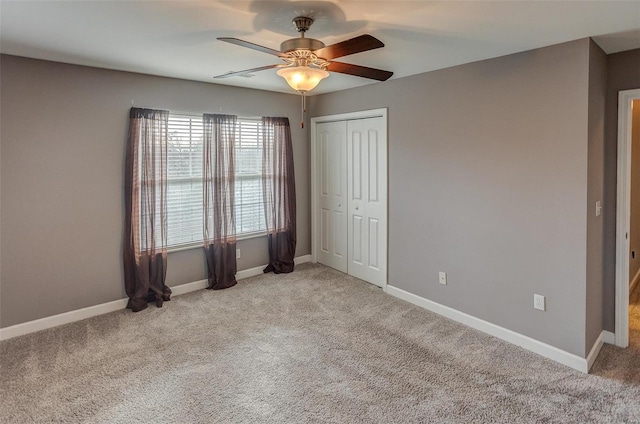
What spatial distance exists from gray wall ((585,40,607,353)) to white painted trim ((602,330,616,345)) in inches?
7.2

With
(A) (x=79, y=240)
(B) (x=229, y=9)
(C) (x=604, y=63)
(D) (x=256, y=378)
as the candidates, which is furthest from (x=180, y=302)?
(C) (x=604, y=63)

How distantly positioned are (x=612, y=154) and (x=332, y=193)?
9.88 ft

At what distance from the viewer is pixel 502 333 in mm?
3168

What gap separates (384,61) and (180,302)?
318cm

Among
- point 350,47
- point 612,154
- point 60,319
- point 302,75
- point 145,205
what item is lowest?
point 60,319

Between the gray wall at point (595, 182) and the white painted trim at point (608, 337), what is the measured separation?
0.18 meters

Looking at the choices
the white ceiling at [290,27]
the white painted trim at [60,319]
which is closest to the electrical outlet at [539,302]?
the white ceiling at [290,27]

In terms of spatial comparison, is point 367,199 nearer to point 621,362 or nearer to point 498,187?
point 498,187

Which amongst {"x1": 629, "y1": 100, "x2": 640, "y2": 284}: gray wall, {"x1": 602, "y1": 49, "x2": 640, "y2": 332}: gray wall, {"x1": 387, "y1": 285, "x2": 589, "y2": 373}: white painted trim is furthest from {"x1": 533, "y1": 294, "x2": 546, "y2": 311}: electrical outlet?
{"x1": 629, "y1": 100, "x2": 640, "y2": 284}: gray wall

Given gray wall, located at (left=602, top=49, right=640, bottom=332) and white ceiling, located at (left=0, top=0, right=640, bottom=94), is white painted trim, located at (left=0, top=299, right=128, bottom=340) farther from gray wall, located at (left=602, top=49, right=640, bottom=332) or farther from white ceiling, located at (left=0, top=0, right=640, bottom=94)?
gray wall, located at (left=602, top=49, right=640, bottom=332)

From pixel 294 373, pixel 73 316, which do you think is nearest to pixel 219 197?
pixel 73 316

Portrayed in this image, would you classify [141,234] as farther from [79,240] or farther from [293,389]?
[293,389]

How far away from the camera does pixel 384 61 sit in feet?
10.6

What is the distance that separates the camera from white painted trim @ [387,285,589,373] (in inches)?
108
